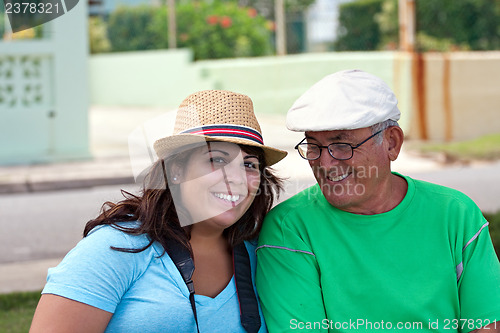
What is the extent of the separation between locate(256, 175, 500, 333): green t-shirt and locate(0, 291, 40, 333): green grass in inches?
73.3

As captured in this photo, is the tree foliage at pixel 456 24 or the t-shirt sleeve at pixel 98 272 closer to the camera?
the t-shirt sleeve at pixel 98 272

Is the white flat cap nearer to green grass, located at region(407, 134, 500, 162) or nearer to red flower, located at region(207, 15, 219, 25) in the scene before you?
green grass, located at region(407, 134, 500, 162)

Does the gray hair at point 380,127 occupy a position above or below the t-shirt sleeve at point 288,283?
above

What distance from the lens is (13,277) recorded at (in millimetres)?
4926

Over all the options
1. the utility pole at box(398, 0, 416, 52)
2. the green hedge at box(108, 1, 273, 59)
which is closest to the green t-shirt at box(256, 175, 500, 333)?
the utility pole at box(398, 0, 416, 52)

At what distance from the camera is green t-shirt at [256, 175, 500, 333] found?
2322mm

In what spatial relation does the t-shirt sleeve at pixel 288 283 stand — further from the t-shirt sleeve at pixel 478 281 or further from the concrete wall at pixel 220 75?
the concrete wall at pixel 220 75

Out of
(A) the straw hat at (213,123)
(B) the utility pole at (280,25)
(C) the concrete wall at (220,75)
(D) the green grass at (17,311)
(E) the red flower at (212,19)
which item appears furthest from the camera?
(E) the red flower at (212,19)

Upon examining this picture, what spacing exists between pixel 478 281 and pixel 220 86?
14.5 metres

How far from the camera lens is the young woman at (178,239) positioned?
2068 mm

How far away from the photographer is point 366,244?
7.80 feet

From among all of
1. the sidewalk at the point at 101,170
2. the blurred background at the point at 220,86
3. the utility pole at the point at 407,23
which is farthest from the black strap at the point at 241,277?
the utility pole at the point at 407,23

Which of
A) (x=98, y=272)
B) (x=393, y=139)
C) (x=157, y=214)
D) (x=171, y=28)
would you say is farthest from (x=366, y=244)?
(x=171, y=28)

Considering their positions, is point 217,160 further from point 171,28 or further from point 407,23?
point 171,28
